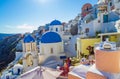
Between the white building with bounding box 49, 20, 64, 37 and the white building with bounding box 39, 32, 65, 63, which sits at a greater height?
the white building with bounding box 49, 20, 64, 37

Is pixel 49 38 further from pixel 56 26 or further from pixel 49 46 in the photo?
pixel 56 26

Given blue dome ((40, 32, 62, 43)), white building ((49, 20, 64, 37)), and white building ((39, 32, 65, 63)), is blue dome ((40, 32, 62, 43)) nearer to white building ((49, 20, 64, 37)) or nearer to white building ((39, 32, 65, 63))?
white building ((39, 32, 65, 63))

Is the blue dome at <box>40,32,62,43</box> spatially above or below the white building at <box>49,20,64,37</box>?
below

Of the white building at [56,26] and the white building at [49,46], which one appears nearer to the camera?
the white building at [49,46]

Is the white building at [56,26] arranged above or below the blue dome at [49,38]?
above

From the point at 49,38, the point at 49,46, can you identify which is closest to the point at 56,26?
the point at 49,38

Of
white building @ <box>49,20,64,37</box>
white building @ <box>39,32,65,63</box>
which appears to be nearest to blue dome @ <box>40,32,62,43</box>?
white building @ <box>39,32,65,63</box>

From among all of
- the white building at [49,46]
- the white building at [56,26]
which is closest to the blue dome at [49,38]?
the white building at [49,46]

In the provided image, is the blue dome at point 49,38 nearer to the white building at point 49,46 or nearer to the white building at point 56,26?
the white building at point 49,46

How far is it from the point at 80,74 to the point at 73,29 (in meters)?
37.2

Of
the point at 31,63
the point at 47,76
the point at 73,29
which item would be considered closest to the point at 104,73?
the point at 47,76

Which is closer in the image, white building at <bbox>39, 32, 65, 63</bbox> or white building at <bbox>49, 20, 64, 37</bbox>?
white building at <bbox>39, 32, 65, 63</bbox>

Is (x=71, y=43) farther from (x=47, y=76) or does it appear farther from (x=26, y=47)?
(x=47, y=76)

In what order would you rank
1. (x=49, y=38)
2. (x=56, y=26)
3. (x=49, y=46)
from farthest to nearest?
1. (x=56, y=26)
2. (x=49, y=38)
3. (x=49, y=46)
